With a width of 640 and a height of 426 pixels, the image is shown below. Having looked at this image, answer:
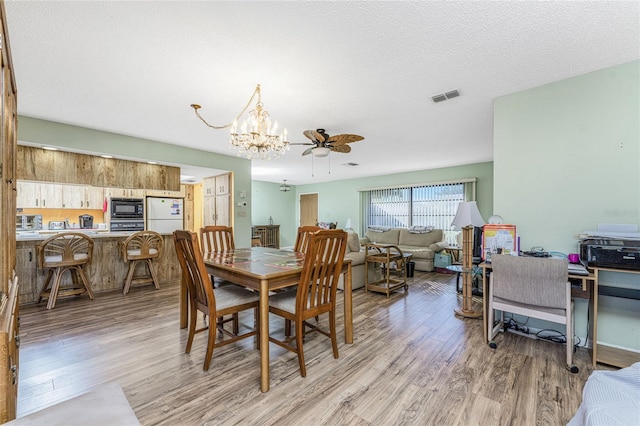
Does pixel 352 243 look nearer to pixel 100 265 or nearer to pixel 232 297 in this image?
pixel 232 297

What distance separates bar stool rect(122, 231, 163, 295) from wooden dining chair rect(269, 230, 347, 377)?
9.78 ft

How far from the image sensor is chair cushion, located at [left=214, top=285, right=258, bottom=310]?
6.93 ft

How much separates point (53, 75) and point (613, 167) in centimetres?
512

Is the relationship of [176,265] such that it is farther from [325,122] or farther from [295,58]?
[295,58]

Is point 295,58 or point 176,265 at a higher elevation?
point 295,58

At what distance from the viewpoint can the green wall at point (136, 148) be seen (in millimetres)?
3511

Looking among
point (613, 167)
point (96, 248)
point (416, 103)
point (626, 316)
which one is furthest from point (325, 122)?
point (96, 248)

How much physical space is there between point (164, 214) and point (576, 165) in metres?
5.94

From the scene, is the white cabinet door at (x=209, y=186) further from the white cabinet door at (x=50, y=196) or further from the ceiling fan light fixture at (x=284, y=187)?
the ceiling fan light fixture at (x=284, y=187)

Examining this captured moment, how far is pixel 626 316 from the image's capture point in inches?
88.3

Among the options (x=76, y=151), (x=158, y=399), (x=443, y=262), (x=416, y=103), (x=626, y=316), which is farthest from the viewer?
(x=443, y=262)

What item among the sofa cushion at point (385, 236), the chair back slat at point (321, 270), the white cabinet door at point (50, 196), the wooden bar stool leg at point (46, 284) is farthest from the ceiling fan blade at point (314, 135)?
the white cabinet door at point (50, 196)

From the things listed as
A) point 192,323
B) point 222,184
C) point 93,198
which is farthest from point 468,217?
point 93,198

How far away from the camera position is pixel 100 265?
4.10 m
